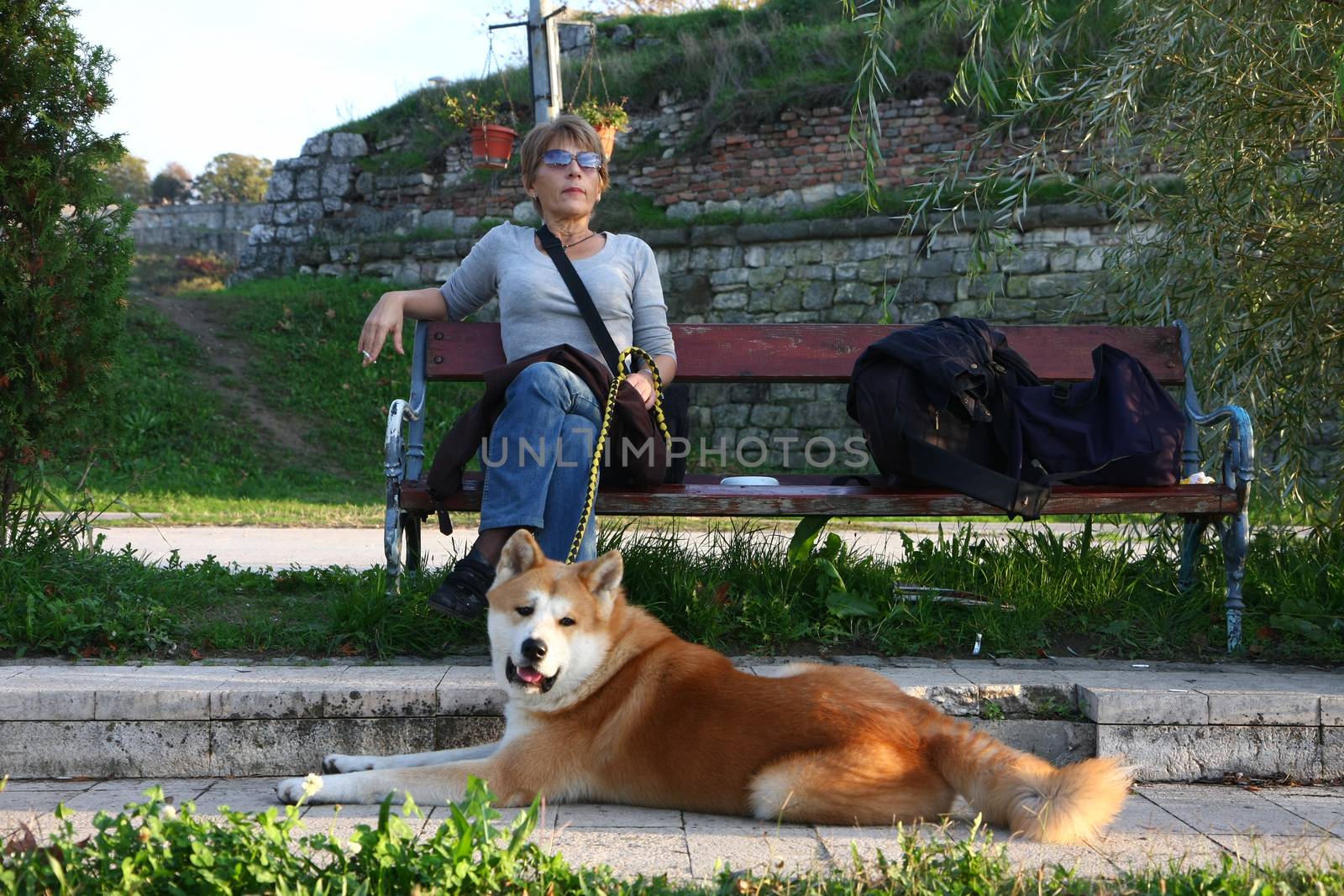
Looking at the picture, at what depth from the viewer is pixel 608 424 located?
4191mm

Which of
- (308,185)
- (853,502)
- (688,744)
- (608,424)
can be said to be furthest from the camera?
(308,185)

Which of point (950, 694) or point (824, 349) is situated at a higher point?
point (824, 349)

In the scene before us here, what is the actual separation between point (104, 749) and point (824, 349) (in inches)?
135

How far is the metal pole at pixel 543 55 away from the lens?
452 inches

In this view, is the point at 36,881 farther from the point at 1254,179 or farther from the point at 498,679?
the point at 1254,179

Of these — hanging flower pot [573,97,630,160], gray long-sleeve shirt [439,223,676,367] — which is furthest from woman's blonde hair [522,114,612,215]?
hanging flower pot [573,97,630,160]

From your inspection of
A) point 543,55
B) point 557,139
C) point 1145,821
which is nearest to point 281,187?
point 543,55

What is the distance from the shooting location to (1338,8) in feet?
16.7

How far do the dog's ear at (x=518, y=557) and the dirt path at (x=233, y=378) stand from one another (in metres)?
9.70

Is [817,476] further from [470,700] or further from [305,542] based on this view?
[305,542]

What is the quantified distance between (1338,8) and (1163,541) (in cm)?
256

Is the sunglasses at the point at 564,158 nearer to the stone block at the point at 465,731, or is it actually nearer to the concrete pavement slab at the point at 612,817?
the stone block at the point at 465,731

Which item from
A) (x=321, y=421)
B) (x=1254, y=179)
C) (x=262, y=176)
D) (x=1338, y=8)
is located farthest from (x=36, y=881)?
(x=262, y=176)

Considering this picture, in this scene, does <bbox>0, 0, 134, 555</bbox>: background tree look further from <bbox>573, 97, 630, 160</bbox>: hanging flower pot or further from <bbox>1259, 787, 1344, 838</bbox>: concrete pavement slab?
<bbox>573, 97, 630, 160</bbox>: hanging flower pot
